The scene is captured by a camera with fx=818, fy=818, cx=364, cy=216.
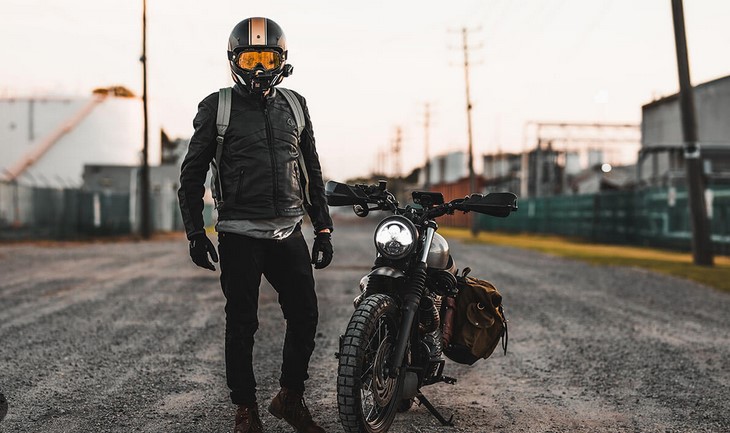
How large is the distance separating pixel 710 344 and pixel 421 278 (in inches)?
177

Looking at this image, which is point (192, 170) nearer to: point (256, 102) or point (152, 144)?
point (256, 102)

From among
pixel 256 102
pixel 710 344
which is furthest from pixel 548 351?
pixel 256 102

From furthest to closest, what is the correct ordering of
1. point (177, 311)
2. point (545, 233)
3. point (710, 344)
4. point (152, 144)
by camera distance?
point (152, 144) → point (545, 233) → point (177, 311) → point (710, 344)

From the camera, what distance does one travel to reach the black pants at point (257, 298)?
409 centimetres

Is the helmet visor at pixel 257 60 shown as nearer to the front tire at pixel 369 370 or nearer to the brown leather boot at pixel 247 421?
the front tire at pixel 369 370

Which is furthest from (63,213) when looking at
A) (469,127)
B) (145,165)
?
(469,127)

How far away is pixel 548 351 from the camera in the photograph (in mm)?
6977

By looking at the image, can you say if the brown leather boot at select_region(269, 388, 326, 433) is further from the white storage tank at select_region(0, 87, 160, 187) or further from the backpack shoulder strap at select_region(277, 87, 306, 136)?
the white storage tank at select_region(0, 87, 160, 187)

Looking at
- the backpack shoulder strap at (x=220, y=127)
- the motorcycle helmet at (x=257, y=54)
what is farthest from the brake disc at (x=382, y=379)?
the motorcycle helmet at (x=257, y=54)

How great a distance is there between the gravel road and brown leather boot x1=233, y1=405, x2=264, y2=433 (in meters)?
0.27

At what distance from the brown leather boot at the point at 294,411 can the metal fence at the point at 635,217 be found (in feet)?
63.3

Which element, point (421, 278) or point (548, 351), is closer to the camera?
point (421, 278)

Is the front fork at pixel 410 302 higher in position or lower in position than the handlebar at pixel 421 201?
lower

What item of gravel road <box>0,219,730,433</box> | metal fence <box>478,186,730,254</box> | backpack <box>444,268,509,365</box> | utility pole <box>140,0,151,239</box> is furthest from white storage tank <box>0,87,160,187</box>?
backpack <box>444,268,509,365</box>
